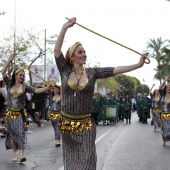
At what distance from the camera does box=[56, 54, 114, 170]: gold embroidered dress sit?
5.41 m

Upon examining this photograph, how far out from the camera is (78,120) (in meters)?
5.48

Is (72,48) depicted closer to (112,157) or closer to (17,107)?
(17,107)

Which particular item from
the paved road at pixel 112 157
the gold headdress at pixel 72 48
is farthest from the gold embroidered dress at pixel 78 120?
the paved road at pixel 112 157

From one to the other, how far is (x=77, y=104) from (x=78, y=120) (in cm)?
→ 20

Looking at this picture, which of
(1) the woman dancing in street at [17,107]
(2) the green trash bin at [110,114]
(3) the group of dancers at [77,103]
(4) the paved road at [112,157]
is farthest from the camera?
(2) the green trash bin at [110,114]

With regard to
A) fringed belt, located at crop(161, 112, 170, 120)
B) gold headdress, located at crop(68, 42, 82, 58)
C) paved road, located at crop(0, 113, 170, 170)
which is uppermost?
gold headdress, located at crop(68, 42, 82, 58)

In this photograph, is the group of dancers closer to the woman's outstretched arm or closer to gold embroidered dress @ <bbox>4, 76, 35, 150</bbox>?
the woman's outstretched arm

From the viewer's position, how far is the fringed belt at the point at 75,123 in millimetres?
5469

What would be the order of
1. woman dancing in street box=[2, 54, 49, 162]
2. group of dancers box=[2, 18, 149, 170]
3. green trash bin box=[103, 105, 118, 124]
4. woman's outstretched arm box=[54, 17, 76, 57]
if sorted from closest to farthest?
woman's outstretched arm box=[54, 17, 76, 57], group of dancers box=[2, 18, 149, 170], woman dancing in street box=[2, 54, 49, 162], green trash bin box=[103, 105, 118, 124]

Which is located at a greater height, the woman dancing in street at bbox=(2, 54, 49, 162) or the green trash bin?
the woman dancing in street at bbox=(2, 54, 49, 162)

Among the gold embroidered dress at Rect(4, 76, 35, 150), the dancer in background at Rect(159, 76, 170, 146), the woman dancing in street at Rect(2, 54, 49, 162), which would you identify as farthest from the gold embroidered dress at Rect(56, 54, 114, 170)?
the dancer in background at Rect(159, 76, 170, 146)

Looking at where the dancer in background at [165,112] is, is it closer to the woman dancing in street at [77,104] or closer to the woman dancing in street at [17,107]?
the woman dancing in street at [17,107]

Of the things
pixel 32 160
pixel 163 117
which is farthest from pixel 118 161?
pixel 163 117

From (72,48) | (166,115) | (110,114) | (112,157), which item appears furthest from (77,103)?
(110,114)
